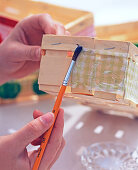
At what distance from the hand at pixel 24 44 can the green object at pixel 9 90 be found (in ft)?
0.43

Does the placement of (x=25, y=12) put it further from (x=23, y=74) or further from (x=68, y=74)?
(x=68, y=74)

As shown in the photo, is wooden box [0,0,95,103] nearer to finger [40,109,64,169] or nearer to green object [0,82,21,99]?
green object [0,82,21,99]

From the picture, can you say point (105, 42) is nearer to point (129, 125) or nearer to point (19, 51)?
point (19, 51)

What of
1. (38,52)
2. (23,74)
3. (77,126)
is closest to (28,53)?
(38,52)

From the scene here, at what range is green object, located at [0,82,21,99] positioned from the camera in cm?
72

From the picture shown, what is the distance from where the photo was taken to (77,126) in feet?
2.00

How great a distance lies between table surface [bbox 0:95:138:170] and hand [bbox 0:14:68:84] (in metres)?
0.13

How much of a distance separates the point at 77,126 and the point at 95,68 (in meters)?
0.34

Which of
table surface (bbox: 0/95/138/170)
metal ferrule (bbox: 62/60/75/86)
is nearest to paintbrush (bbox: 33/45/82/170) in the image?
metal ferrule (bbox: 62/60/75/86)

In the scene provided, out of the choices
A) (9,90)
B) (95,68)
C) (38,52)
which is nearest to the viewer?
(95,68)

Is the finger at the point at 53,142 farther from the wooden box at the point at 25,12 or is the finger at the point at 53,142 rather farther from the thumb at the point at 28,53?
the wooden box at the point at 25,12

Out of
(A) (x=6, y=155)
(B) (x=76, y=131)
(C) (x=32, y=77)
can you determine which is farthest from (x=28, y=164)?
(C) (x=32, y=77)

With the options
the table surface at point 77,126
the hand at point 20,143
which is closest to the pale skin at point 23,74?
the hand at point 20,143

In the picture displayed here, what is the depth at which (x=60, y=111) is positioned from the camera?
337mm
